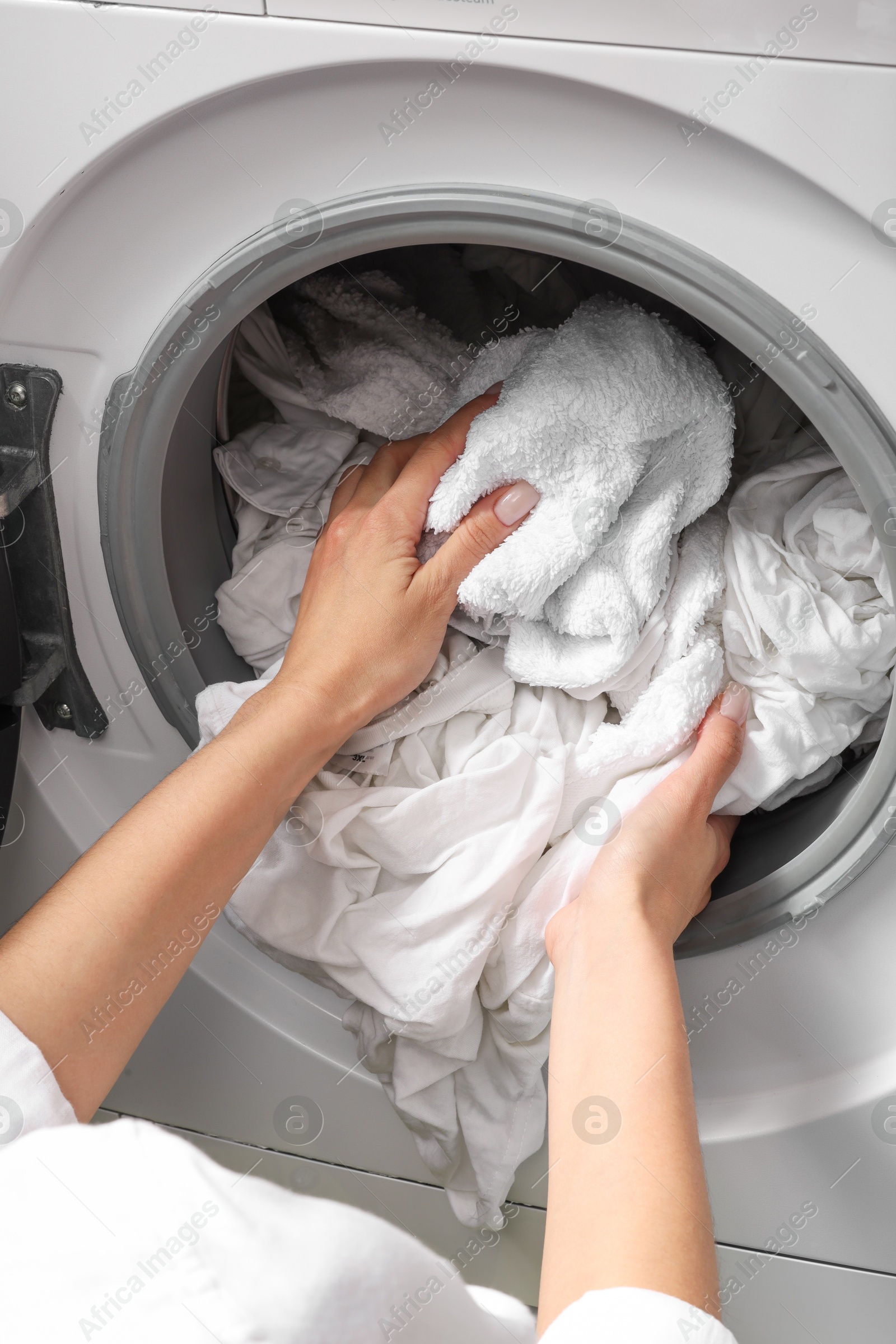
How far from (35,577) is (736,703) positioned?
485 millimetres

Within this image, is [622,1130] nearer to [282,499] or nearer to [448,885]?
[448,885]

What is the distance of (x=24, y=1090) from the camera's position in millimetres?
439

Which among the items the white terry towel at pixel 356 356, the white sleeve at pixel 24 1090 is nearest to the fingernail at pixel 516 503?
the white terry towel at pixel 356 356

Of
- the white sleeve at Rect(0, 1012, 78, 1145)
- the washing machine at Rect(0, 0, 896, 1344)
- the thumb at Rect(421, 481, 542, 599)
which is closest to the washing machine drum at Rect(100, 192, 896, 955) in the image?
the washing machine at Rect(0, 0, 896, 1344)

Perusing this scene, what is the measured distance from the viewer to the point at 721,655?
23.5 inches

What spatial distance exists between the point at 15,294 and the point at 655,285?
14.8 inches

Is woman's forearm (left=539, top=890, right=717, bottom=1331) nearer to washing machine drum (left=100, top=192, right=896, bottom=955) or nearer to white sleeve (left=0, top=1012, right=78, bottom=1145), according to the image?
washing machine drum (left=100, top=192, right=896, bottom=955)

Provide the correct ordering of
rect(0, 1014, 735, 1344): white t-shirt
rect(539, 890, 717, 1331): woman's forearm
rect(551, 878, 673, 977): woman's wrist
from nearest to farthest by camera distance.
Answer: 1. rect(0, 1014, 735, 1344): white t-shirt
2. rect(539, 890, 717, 1331): woman's forearm
3. rect(551, 878, 673, 977): woman's wrist

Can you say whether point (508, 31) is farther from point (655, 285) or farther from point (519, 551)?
point (519, 551)

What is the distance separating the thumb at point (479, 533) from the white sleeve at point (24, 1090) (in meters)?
0.35

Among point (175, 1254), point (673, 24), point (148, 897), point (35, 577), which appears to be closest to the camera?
point (175, 1254)

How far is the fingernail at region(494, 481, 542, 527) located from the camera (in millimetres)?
573

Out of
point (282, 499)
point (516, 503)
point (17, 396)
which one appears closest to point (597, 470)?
Result: point (516, 503)

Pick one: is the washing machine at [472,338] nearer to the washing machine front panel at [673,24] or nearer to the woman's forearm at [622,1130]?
the washing machine front panel at [673,24]
